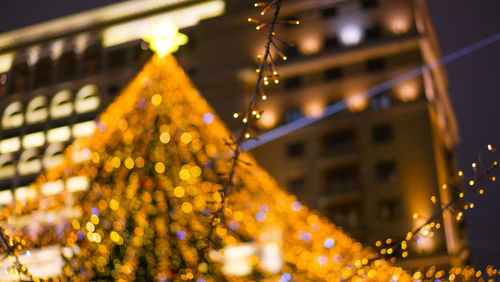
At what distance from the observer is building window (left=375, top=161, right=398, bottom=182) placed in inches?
971

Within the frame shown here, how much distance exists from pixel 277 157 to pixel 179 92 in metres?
18.2

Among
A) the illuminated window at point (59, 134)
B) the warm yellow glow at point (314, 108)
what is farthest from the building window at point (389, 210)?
the illuminated window at point (59, 134)

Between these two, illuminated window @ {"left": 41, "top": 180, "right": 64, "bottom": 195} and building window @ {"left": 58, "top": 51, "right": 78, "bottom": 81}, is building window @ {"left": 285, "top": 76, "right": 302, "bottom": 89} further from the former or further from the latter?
building window @ {"left": 58, "top": 51, "right": 78, "bottom": 81}

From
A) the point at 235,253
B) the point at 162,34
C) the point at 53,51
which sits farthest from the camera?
the point at 53,51

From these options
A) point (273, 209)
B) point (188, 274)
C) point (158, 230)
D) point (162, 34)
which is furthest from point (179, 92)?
point (273, 209)

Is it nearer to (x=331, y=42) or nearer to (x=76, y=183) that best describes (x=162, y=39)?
(x=76, y=183)

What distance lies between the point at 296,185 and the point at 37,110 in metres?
19.2

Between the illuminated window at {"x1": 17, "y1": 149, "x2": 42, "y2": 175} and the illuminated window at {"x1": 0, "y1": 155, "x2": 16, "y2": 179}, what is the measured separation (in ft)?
2.02

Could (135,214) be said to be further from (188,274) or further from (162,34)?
(162,34)

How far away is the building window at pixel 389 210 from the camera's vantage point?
23844 millimetres

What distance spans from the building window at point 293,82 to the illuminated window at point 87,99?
11.6 metres

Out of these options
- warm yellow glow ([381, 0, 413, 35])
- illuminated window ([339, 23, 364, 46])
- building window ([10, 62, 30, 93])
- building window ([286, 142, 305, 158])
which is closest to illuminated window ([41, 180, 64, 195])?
building window ([286, 142, 305, 158])

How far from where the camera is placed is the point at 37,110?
37781 millimetres

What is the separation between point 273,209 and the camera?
16469mm
